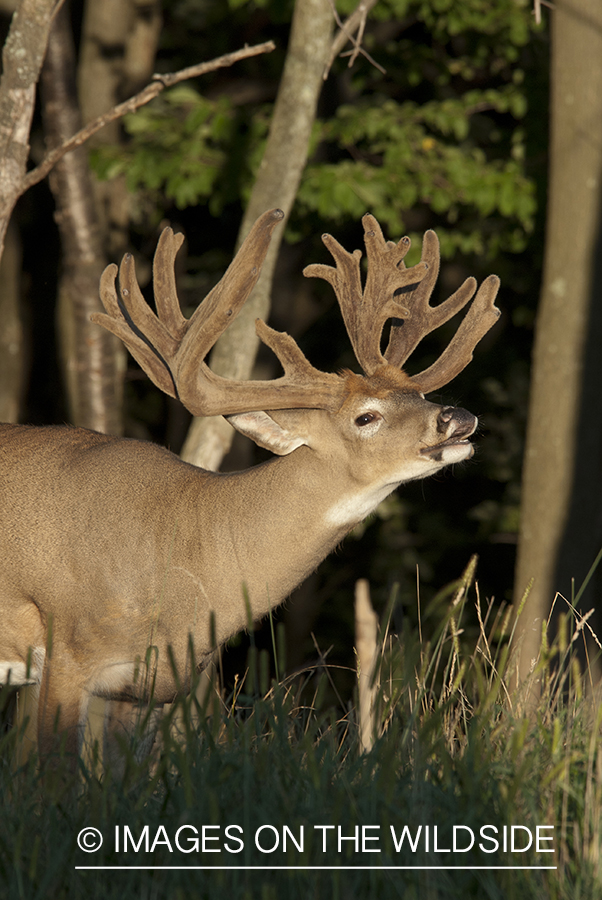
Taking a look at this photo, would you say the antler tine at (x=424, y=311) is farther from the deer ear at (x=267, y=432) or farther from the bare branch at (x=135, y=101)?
the bare branch at (x=135, y=101)

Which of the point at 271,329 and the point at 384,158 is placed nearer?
the point at 271,329

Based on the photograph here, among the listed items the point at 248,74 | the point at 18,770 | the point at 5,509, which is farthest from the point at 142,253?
the point at 18,770

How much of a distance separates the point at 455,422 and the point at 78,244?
4.32 metres

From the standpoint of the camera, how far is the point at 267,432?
4.83 m

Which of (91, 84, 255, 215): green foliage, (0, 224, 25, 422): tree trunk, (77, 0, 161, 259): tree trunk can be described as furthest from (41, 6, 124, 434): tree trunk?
(0, 224, 25, 422): tree trunk

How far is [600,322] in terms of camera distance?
8.09 metres

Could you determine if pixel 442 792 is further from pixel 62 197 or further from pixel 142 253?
pixel 142 253

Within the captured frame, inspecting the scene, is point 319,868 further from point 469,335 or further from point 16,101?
point 16,101

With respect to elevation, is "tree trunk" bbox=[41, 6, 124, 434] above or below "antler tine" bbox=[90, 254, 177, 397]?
above

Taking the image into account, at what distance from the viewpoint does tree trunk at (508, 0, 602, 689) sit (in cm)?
805

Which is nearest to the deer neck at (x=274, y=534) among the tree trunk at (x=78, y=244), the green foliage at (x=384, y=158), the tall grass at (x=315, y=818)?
the tall grass at (x=315, y=818)

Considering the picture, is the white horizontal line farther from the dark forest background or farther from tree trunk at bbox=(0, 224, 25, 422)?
tree trunk at bbox=(0, 224, 25, 422)

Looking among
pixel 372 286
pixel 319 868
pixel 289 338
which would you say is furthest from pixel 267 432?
pixel 319 868

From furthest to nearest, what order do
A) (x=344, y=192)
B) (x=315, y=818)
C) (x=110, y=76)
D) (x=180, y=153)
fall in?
(x=110, y=76), (x=180, y=153), (x=344, y=192), (x=315, y=818)
